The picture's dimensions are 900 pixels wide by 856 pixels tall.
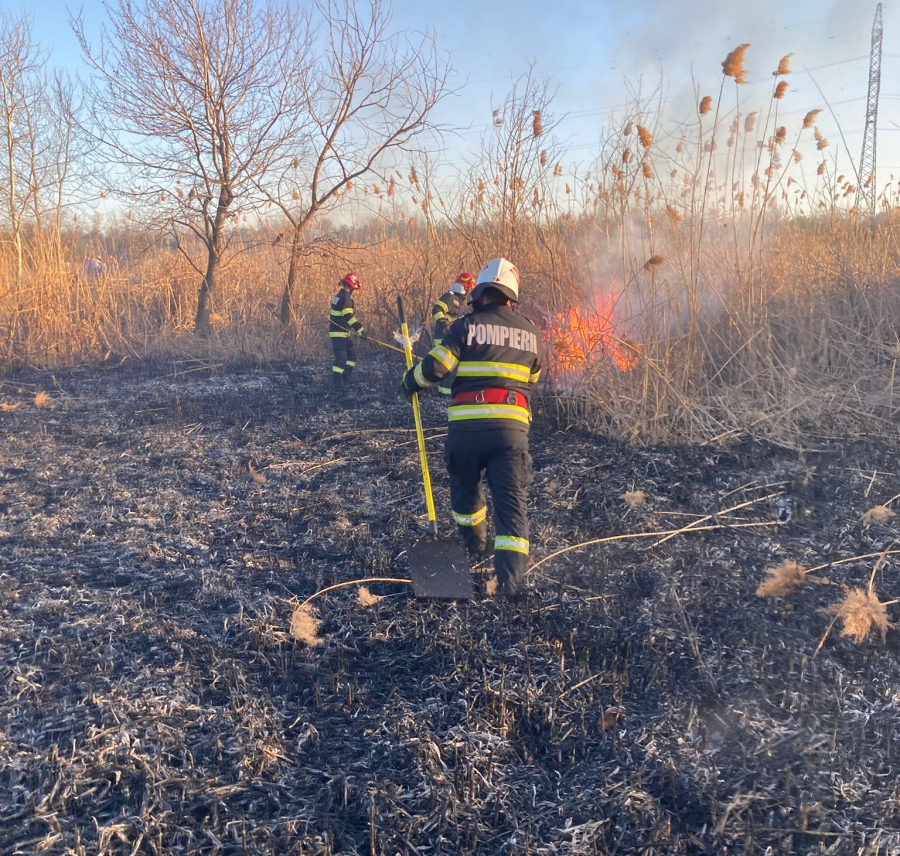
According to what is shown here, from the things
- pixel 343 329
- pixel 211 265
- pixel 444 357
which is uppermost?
pixel 211 265

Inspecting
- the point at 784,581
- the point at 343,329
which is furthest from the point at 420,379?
the point at 343,329

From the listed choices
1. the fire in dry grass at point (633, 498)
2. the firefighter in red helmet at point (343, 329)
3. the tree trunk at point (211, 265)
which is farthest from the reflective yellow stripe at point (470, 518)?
the tree trunk at point (211, 265)

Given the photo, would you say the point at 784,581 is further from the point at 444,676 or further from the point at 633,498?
the point at 444,676

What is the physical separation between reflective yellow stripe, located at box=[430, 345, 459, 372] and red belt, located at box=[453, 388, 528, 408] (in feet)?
0.63

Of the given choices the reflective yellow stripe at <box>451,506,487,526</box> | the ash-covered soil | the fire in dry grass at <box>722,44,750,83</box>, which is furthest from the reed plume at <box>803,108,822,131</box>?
the reflective yellow stripe at <box>451,506,487,526</box>

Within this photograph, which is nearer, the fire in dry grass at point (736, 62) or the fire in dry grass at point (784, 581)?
the fire in dry grass at point (784, 581)

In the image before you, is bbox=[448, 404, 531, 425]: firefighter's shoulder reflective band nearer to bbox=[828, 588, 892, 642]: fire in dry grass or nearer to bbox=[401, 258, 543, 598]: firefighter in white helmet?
bbox=[401, 258, 543, 598]: firefighter in white helmet

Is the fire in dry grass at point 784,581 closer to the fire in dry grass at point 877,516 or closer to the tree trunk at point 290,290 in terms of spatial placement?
the fire in dry grass at point 877,516

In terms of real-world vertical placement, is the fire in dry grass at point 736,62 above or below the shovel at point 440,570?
above

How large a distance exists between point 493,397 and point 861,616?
6.68 ft

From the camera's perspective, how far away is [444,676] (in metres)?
2.85

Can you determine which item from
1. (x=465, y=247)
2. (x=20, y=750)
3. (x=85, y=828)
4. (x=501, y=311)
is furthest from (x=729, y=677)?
(x=465, y=247)

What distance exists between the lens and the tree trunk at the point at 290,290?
10.7 m

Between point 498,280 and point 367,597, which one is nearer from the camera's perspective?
point 367,597
